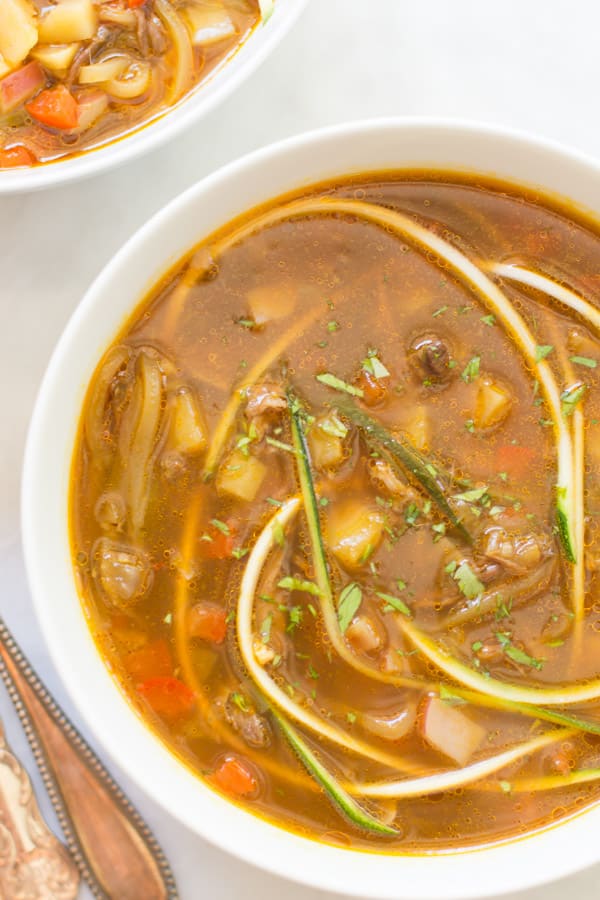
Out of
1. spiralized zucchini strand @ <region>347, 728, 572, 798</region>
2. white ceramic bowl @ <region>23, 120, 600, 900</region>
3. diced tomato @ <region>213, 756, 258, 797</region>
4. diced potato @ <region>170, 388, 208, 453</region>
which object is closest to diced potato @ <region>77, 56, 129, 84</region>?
white ceramic bowl @ <region>23, 120, 600, 900</region>

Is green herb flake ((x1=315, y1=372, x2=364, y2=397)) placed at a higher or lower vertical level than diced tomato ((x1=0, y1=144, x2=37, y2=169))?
lower

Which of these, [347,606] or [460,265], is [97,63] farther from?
[347,606]

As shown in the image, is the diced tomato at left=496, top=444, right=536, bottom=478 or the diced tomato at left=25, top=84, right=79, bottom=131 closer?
the diced tomato at left=496, top=444, right=536, bottom=478

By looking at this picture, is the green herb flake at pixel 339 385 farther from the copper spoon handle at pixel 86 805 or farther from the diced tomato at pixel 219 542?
the copper spoon handle at pixel 86 805

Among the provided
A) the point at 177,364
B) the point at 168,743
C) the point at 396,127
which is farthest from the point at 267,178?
the point at 168,743

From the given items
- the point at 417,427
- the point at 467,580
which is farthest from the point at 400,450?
the point at 467,580

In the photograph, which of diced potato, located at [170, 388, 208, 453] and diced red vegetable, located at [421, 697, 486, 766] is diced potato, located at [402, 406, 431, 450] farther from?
diced red vegetable, located at [421, 697, 486, 766]

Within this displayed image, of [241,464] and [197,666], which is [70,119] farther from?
[197,666]
